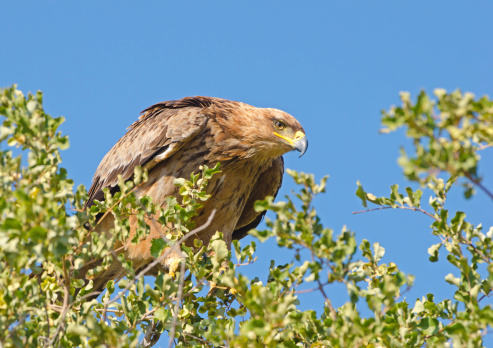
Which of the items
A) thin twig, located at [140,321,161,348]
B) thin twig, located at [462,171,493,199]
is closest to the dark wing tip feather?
thin twig, located at [140,321,161,348]

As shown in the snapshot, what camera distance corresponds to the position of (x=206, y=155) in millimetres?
6816

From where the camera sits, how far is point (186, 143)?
6.78 meters

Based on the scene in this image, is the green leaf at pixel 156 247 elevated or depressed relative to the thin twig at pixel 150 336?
elevated

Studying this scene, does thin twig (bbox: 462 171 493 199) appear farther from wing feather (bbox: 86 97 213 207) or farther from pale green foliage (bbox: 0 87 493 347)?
wing feather (bbox: 86 97 213 207)

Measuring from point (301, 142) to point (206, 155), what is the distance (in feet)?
3.52

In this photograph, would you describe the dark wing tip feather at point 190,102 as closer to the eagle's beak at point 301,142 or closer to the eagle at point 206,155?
the eagle at point 206,155

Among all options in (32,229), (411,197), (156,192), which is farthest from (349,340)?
(156,192)

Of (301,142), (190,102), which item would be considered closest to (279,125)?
(301,142)

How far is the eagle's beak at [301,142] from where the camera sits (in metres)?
6.82

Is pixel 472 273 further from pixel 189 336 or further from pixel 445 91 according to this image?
pixel 189 336

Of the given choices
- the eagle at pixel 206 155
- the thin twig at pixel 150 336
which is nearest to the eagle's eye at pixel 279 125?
the eagle at pixel 206 155

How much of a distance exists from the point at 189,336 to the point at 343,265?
5.95 ft

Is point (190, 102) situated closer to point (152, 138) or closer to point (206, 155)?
point (152, 138)

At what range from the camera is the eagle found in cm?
673
